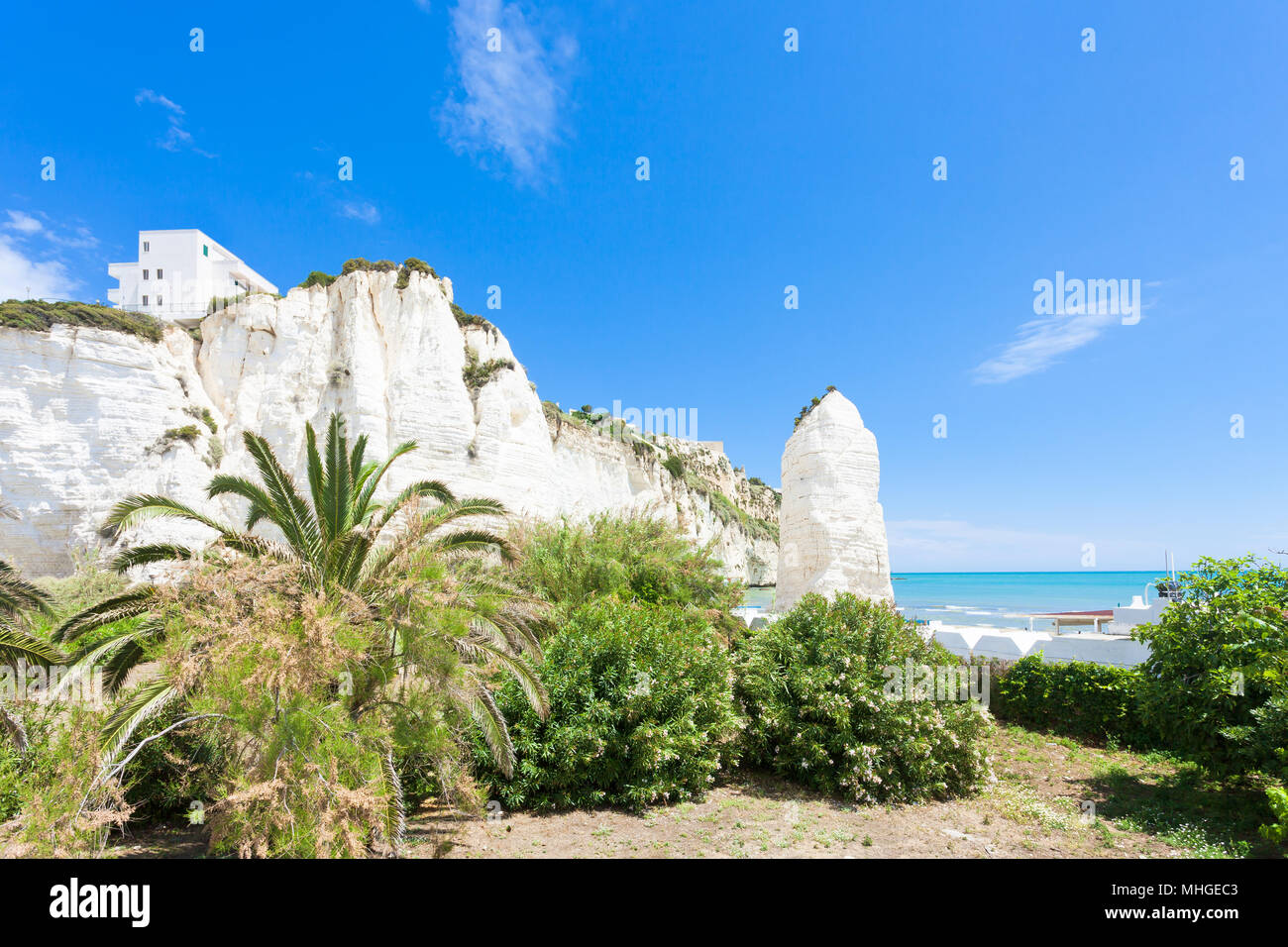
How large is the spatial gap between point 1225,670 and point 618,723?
7.09 m

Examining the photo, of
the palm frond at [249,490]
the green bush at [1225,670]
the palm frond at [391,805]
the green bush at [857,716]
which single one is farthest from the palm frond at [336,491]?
the green bush at [1225,670]

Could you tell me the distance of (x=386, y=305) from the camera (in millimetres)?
28469

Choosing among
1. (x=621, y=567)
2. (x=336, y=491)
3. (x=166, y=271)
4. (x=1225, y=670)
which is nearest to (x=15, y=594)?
(x=336, y=491)

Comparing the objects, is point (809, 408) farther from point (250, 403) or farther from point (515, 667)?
point (250, 403)

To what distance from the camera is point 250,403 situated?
91.5 ft

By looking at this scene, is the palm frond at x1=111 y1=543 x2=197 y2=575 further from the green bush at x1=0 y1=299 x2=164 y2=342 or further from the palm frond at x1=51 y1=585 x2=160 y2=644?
the green bush at x1=0 y1=299 x2=164 y2=342

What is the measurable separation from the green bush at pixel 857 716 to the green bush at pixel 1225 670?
217 cm

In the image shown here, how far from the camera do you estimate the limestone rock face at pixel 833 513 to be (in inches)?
675

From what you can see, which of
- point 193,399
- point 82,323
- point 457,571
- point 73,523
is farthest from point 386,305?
point 457,571

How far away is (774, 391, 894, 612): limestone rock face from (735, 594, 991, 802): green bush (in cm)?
778

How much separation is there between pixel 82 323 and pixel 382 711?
29699 mm

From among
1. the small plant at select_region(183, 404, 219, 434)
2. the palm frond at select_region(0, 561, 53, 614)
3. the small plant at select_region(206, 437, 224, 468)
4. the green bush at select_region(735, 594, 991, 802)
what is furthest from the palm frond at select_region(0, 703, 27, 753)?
the small plant at select_region(183, 404, 219, 434)

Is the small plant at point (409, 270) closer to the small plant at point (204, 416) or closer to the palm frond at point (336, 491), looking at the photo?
the small plant at point (204, 416)

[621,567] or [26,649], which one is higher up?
[621,567]
